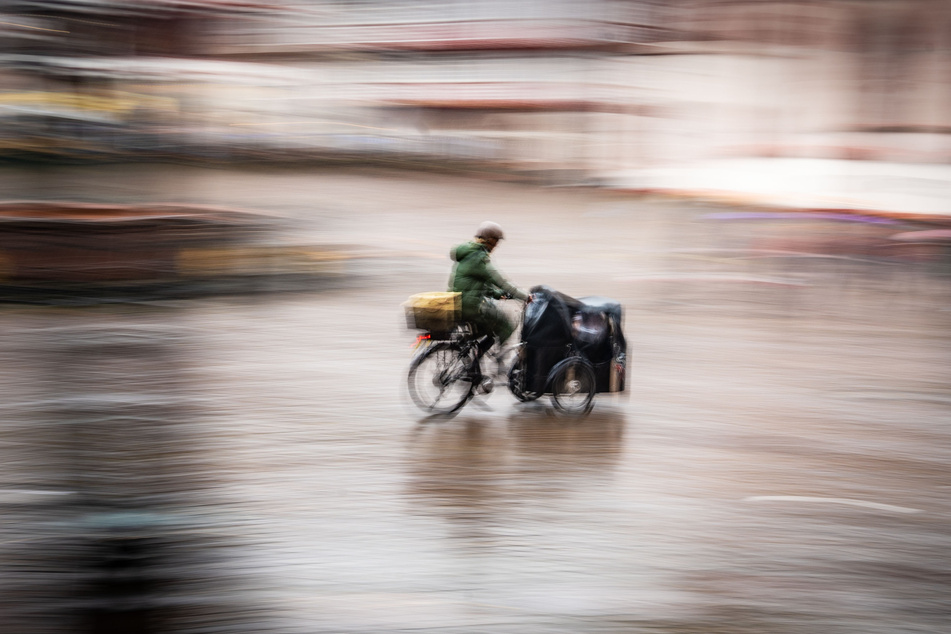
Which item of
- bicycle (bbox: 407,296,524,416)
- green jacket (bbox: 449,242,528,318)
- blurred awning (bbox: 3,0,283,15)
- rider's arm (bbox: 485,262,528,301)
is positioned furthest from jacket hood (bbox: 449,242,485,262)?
blurred awning (bbox: 3,0,283,15)

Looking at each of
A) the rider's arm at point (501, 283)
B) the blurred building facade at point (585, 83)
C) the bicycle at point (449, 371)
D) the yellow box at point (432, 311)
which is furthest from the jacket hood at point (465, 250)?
the blurred building facade at point (585, 83)

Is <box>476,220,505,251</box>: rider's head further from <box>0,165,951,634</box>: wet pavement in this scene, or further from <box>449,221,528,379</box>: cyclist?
<box>0,165,951,634</box>: wet pavement

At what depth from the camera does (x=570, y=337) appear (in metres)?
8.50

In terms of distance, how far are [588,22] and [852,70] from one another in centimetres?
974

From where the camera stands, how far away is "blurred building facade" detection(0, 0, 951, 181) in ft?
71.3

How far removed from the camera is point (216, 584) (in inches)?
195

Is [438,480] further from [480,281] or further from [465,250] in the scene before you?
[465,250]

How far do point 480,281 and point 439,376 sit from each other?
873 mm

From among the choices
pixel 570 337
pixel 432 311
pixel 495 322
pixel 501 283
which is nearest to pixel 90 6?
pixel 432 311

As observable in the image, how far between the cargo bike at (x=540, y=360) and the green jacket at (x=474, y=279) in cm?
14

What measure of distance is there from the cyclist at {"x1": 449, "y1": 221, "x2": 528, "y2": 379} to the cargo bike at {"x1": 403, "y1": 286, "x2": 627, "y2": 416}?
0.45ft

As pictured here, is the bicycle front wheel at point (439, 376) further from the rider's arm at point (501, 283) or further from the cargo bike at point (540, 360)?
the rider's arm at point (501, 283)

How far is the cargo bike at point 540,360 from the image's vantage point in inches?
332

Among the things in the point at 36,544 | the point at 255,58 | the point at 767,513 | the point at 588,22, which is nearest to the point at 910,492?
the point at 767,513
